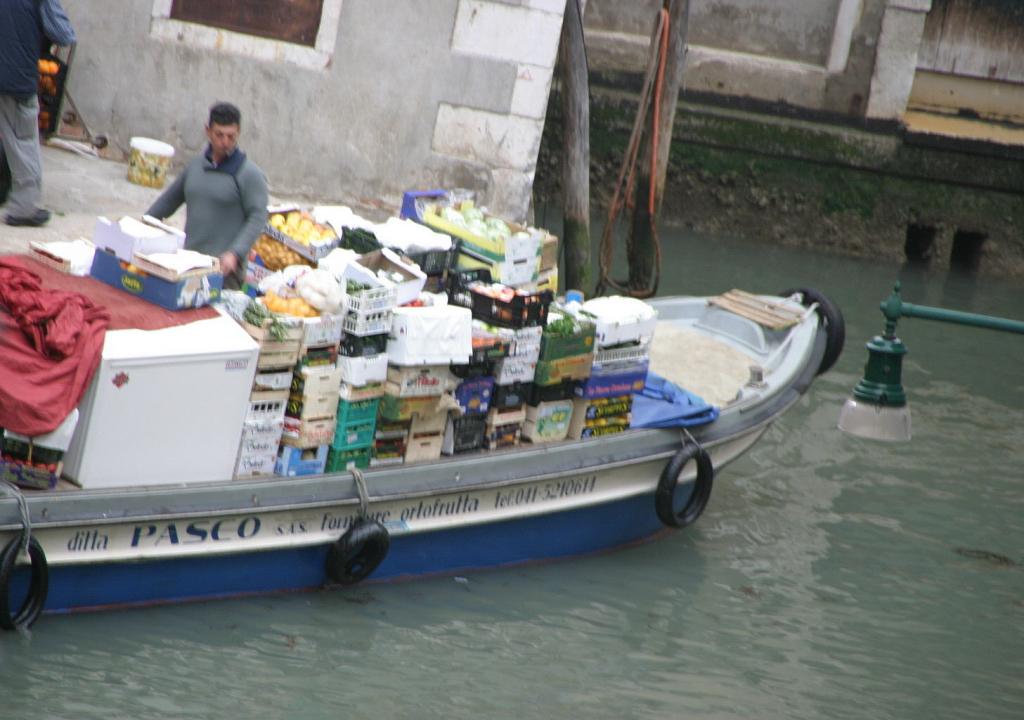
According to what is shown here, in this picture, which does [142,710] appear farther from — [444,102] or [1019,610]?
[444,102]

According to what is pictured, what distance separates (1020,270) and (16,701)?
597 inches

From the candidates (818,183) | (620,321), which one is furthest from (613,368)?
(818,183)

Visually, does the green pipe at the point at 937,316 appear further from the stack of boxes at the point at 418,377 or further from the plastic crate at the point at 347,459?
the plastic crate at the point at 347,459

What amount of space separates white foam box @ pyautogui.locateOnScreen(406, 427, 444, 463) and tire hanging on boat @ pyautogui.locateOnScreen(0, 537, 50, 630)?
5.92 ft

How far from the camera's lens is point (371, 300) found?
21.4 feet

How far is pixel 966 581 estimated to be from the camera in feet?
27.3

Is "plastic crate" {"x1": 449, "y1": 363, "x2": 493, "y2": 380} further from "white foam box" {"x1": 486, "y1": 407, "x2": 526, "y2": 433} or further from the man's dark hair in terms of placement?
the man's dark hair

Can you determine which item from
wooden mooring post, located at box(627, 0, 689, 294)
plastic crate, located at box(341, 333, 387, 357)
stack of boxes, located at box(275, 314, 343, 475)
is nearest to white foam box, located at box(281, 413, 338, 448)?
stack of boxes, located at box(275, 314, 343, 475)

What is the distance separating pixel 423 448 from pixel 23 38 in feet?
12.1

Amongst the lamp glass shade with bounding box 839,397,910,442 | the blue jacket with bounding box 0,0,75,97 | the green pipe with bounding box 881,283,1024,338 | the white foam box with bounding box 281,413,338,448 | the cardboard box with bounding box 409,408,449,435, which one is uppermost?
the blue jacket with bounding box 0,0,75,97

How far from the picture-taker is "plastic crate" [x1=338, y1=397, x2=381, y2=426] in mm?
6591

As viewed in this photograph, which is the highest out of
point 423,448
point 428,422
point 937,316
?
point 937,316

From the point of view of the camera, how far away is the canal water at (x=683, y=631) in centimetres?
590

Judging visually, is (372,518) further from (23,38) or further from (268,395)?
(23,38)
